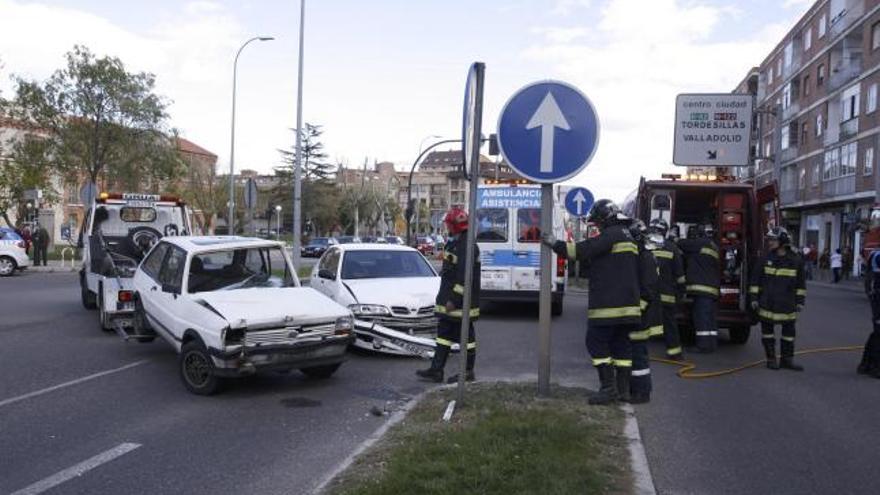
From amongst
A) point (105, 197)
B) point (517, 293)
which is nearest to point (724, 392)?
point (517, 293)

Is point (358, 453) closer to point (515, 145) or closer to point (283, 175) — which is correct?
point (515, 145)

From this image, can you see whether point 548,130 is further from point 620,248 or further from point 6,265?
point 6,265

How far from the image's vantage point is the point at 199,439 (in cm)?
586

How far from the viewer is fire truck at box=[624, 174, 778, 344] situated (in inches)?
436

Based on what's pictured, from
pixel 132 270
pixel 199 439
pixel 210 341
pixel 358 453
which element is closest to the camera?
pixel 358 453

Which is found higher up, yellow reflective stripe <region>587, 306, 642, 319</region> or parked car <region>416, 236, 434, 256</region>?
yellow reflective stripe <region>587, 306, 642, 319</region>

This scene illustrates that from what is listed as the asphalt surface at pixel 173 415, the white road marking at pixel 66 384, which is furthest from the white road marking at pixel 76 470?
the white road marking at pixel 66 384

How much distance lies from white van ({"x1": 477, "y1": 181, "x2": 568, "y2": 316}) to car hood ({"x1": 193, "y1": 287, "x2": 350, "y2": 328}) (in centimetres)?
610

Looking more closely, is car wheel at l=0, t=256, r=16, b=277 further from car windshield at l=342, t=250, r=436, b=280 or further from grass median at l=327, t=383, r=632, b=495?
grass median at l=327, t=383, r=632, b=495

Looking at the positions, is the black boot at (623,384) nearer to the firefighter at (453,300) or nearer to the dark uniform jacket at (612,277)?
the dark uniform jacket at (612,277)

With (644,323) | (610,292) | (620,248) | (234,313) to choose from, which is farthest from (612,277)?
(234,313)

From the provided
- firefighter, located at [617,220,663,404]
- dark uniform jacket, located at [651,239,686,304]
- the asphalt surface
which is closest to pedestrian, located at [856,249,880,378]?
dark uniform jacket, located at [651,239,686,304]

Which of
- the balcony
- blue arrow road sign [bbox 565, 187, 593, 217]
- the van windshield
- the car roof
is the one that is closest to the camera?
the car roof

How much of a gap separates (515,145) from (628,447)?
8.35 feet
